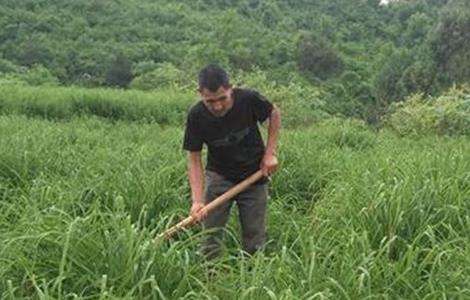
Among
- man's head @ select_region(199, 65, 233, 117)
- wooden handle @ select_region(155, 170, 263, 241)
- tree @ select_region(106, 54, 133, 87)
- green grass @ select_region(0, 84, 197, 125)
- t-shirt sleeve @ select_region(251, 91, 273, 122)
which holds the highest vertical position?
man's head @ select_region(199, 65, 233, 117)

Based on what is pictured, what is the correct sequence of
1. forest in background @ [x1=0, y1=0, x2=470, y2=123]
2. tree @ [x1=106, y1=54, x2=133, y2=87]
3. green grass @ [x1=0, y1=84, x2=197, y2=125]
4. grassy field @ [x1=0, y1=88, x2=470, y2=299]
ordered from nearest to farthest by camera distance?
1. grassy field @ [x1=0, y1=88, x2=470, y2=299]
2. green grass @ [x1=0, y1=84, x2=197, y2=125]
3. forest in background @ [x1=0, y1=0, x2=470, y2=123]
4. tree @ [x1=106, y1=54, x2=133, y2=87]

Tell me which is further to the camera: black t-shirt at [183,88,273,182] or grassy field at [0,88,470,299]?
black t-shirt at [183,88,273,182]

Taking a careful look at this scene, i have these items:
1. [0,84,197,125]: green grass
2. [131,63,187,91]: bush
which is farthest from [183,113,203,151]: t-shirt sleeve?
[131,63,187,91]: bush

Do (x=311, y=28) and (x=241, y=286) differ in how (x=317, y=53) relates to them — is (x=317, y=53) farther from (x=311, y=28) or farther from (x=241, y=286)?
(x=241, y=286)

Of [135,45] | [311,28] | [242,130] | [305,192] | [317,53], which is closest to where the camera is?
[242,130]

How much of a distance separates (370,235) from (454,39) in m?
30.2

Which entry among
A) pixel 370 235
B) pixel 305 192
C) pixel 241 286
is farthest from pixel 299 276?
pixel 305 192

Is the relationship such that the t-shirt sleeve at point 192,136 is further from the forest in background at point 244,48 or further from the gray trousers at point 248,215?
the forest in background at point 244,48

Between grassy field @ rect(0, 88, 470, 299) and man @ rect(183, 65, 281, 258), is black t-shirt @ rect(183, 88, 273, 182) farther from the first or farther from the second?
grassy field @ rect(0, 88, 470, 299)

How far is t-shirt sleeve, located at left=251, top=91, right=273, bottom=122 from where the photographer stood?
168 inches

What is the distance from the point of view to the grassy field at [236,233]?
314cm

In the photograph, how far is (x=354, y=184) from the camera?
4.72 meters

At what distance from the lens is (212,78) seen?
388cm

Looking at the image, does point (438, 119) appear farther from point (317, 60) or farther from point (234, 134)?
point (317, 60)
